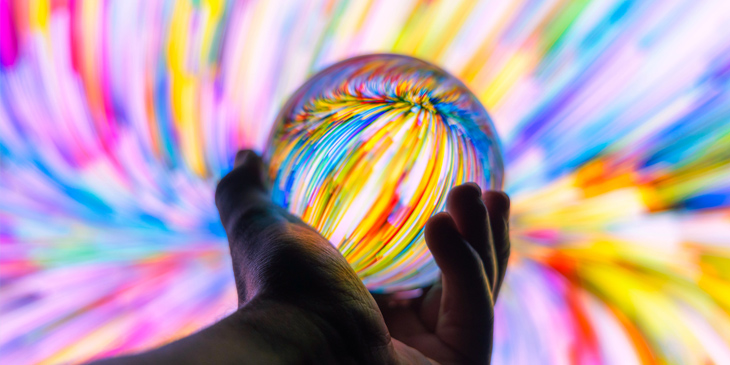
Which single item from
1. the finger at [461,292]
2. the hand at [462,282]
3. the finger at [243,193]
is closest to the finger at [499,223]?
the hand at [462,282]

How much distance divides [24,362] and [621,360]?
4.23ft

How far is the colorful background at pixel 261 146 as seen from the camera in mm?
847

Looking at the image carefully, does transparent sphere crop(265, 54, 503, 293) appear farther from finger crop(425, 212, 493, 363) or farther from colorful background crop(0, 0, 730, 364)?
colorful background crop(0, 0, 730, 364)

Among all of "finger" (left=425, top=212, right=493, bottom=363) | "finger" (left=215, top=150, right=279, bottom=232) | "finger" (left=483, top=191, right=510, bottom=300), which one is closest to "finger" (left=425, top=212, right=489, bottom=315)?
"finger" (left=425, top=212, right=493, bottom=363)

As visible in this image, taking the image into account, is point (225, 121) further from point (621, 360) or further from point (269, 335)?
point (621, 360)

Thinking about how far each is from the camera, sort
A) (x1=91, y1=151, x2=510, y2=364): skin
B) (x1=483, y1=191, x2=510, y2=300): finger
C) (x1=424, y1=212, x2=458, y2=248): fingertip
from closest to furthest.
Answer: (x1=91, y1=151, x2=510, y2=364): skin → (x1=424, y1=212, x2=458, y2=248): fingertip → (x1=483, y1=191, x2=510, y2=300): finger

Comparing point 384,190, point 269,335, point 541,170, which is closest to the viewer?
point 269,335

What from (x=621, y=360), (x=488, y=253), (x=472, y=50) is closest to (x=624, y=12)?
(x=472, y=50)

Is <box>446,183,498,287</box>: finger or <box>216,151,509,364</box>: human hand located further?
<box>446,183,498,287</box>: finger

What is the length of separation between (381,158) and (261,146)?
1.45 feet

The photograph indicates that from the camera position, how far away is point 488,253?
0.70m

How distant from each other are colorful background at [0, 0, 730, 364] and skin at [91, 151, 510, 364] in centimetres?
25

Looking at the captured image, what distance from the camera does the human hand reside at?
16.6 inches

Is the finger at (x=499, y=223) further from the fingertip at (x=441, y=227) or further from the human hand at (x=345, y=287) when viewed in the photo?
the fingertip at (x=441, y=227)
